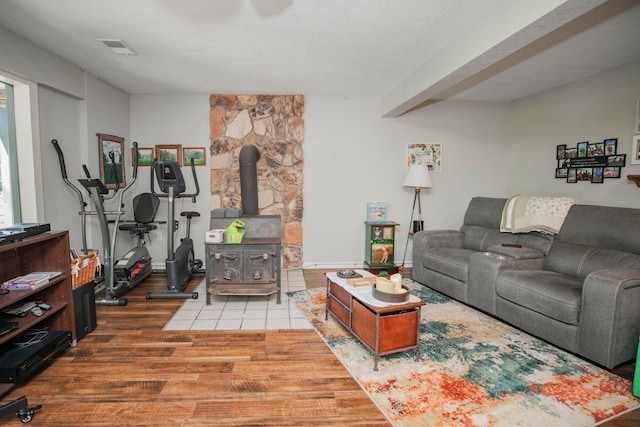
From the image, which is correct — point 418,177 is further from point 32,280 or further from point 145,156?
point 32,280

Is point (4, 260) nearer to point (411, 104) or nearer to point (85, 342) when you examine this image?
point (85, 342)

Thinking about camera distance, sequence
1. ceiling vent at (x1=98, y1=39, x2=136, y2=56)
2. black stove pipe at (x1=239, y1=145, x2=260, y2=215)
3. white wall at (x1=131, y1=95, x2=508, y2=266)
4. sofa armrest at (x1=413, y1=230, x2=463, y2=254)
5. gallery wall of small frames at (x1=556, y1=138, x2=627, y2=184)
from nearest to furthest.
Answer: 1. ceiling vent at (x1=98, y1=39, x2=136, y2=56)
2. gallery wall of small frames at (x1=556, y1=138, x2=627, y2=184)
3. sofa armrest at (x1=413, y1=230, x2=463, y2=254)
4. black stove pipe at (x1=239, y1=145, x2=260, y2=215)
5. white wall at (x1=131, y1=95, x2=508, y2=266)

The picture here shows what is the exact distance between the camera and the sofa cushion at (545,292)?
2.39 metres

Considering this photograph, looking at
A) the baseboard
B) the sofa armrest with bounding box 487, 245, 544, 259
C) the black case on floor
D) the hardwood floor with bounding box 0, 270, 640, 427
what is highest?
the sofa armrest with bounding box 487, 245, 544, 259

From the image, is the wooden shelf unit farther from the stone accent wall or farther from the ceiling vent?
the stone accent wall

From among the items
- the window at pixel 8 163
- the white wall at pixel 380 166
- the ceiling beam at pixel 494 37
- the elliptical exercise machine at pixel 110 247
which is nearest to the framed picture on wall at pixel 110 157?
the elliptical exercise machine at pixel 110 247

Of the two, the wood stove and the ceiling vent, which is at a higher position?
the ceiling vent

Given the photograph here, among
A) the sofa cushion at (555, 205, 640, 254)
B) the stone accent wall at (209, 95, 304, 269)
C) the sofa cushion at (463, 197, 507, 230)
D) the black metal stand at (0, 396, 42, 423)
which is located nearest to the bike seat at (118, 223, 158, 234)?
the stone accent wall at (209, 95, 304, 269)

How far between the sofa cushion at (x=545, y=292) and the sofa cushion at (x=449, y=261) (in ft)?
1.49

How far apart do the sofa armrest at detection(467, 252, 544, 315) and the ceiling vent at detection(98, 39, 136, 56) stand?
3701 mm

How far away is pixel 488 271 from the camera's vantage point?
3.05m

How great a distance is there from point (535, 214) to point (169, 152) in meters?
4.48

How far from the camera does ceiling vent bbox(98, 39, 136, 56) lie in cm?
281

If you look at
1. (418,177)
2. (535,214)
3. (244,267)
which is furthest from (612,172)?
(244,267)
